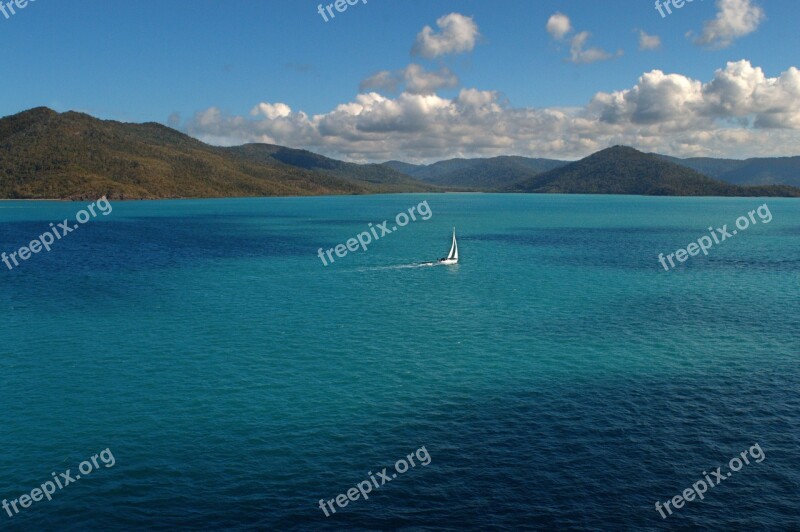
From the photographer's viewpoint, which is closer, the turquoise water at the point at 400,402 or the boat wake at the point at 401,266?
the turquoise water at the point at 400,402

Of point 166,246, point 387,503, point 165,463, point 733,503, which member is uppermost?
→ point 166,246

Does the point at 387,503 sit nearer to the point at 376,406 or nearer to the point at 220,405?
the point at 376,406

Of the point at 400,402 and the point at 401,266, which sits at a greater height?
the point at 401,266

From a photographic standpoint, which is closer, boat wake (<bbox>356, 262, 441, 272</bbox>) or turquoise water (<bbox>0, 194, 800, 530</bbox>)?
turquoise water (<bbox>0, 194, 800, 530</bbox>)

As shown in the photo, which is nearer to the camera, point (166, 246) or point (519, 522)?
point (519, 522)

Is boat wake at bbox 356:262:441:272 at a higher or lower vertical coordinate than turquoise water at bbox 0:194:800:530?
higher

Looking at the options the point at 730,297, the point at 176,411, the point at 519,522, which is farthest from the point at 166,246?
the point at 519,522

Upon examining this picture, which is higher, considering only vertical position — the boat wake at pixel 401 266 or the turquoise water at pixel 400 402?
the boat wake at pixel 401 266

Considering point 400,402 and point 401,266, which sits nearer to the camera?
point 400,402
